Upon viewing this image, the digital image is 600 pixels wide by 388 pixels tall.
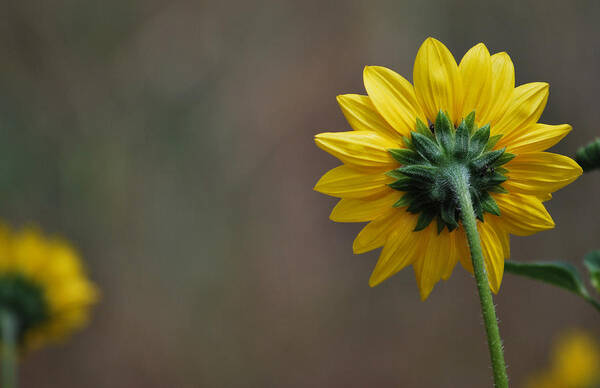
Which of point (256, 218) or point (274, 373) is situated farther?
point (256, 218)

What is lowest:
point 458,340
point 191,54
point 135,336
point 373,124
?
point 458,340

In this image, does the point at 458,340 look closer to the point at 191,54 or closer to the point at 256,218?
the point at 256,218

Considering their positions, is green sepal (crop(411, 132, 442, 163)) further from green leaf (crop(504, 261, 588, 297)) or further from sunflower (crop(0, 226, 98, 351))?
sunflower (crop(0, 226, 98, 351))

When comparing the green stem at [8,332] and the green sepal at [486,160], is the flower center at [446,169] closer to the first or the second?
the green sepal at [486,160]

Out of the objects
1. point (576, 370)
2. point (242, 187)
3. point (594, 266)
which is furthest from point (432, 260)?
point (242, 187)

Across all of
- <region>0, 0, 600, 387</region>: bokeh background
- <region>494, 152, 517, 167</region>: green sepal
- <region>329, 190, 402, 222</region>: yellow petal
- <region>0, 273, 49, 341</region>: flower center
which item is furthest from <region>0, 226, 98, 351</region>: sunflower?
<region>0, 0, 600, 387</region>: bokeh background

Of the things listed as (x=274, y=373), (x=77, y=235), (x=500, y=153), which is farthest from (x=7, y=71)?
(x=500, y=153)

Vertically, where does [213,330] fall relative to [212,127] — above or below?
below
